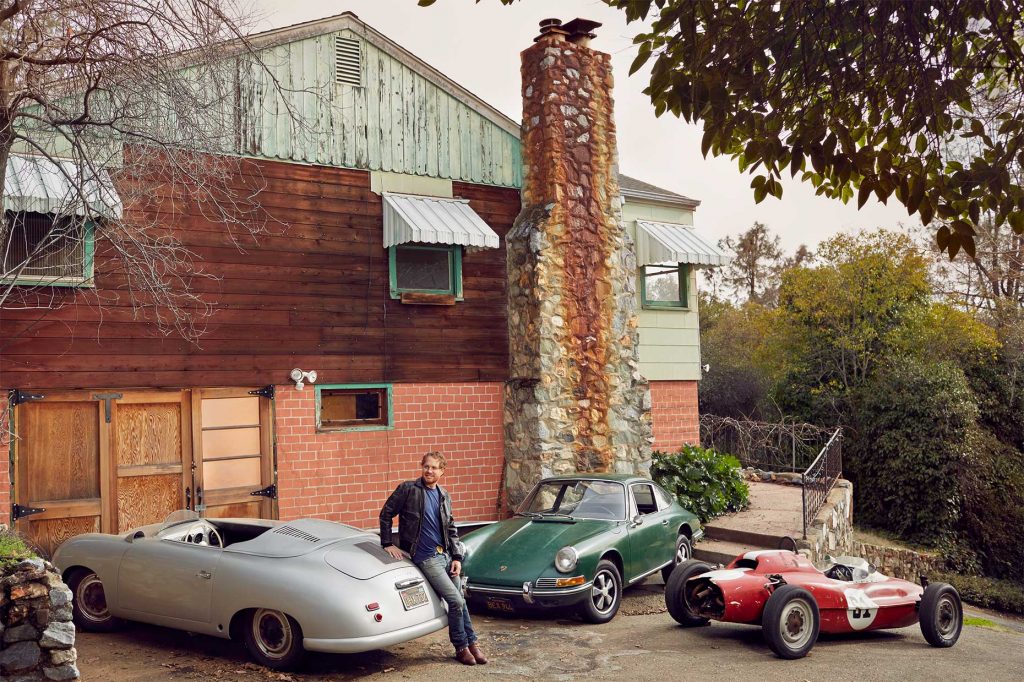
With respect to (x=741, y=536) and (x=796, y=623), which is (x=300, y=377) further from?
(x=796, y=623)

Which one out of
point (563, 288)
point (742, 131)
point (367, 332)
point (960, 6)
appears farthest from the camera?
point (563, 288)

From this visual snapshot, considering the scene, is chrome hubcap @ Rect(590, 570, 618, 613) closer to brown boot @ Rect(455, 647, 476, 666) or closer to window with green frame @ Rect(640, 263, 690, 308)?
brown boot @ Rect(455, 647, 476, 666)

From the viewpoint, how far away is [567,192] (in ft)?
46.6

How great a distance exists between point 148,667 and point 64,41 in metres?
5.80

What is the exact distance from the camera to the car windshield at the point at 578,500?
10.1 m

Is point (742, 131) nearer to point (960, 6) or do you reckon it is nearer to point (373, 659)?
point (960, 6)

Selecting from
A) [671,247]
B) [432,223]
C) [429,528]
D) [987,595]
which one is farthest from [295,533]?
[987,595]

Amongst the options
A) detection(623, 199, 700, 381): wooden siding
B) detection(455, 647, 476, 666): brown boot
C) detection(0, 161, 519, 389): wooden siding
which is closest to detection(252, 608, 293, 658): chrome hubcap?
detection(455, 647, 476, 666): brown boot

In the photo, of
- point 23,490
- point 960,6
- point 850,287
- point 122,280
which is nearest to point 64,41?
point 122,280

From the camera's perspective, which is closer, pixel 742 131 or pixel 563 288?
pixel 742 131

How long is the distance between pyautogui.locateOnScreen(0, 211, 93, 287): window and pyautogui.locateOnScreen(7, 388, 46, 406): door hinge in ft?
4.25

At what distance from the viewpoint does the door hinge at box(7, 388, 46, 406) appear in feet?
34.1

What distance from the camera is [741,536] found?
1352 centimetres

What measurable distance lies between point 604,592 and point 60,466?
6.73 meters
